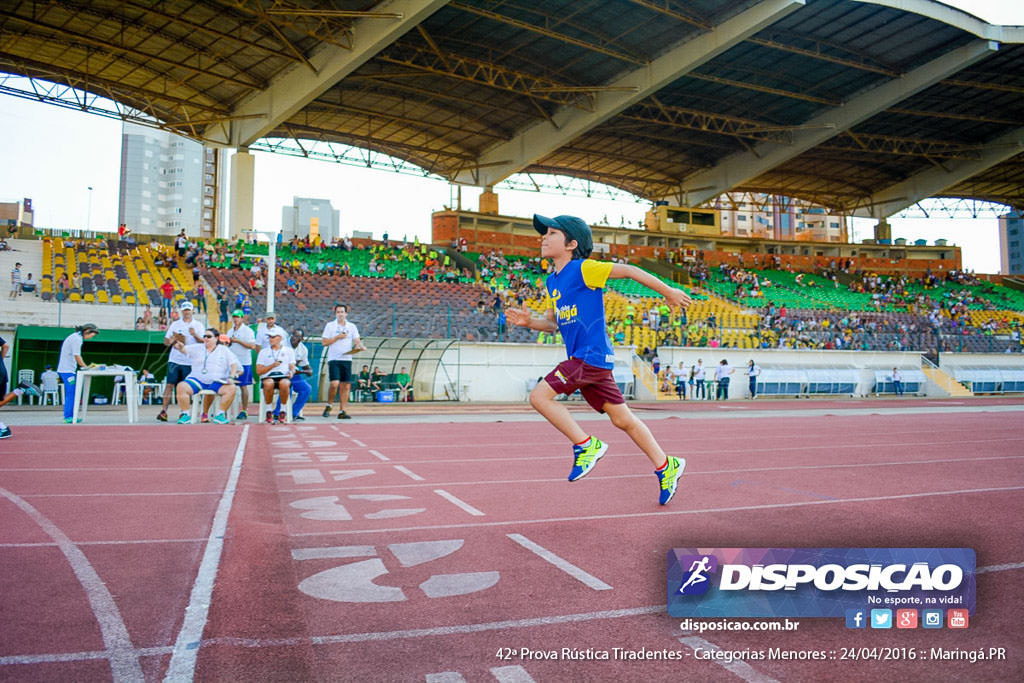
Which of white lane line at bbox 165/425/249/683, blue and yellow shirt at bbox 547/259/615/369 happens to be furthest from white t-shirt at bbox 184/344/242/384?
blue and yellow shirt at bbox 547/259/615/369

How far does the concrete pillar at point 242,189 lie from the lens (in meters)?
37.4

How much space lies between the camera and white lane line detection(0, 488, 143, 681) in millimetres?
2252

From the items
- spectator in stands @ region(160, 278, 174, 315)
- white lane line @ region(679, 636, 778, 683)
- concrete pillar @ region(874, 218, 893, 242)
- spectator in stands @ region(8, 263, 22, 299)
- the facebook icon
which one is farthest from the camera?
concrete pillar @ region(874, 218, 893, 242)

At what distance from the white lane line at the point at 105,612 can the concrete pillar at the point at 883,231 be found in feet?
212

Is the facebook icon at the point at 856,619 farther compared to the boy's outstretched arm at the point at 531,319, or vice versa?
the boy's outstretched arm at the point at 531,319

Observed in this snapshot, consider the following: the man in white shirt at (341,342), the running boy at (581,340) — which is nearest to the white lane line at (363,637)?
the running boy at (581,340)

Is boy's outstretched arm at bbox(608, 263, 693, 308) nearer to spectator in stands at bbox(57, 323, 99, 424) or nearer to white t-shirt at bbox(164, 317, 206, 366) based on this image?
white t-shirt at bbox(164, 317, 206, 366)

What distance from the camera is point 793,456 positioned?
8914 mm

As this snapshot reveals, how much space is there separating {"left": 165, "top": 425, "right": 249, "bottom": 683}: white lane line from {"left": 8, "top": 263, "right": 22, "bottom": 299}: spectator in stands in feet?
77.3

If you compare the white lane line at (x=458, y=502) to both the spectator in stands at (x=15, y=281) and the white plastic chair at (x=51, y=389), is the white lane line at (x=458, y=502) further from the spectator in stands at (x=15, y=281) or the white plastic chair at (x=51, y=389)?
the spectator in stands at (x=15, y=281)

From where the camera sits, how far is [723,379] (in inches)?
1100

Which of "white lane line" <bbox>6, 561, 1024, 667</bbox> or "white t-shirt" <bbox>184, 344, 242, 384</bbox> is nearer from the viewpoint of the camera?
"white lane line" <bbox>6, 561, 1024, 667</bbox>

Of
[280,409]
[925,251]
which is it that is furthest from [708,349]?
[925,251]

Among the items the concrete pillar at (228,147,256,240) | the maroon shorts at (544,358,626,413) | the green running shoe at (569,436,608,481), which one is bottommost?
the green running shoe at (569,436,608,481)
